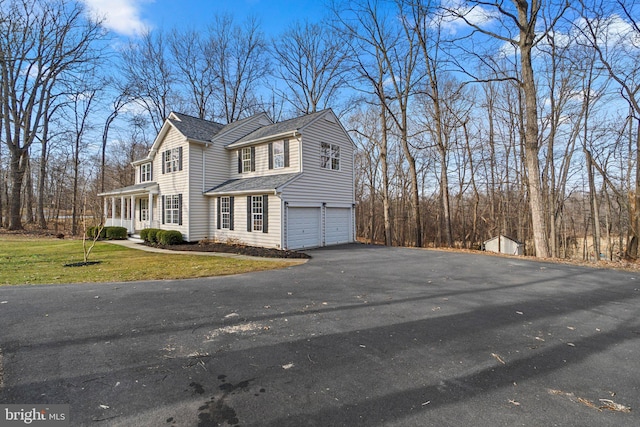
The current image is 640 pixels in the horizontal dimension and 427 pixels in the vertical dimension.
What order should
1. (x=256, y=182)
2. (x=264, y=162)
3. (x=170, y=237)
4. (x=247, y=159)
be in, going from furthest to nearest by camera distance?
(x=247, y=159), (x=264, y=162), (x=170, y=237), (x=256, y=182)

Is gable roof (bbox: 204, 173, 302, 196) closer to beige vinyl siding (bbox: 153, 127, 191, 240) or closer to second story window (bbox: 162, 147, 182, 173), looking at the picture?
beige vinyl siding (bbox: 153, 127, 191, 240)

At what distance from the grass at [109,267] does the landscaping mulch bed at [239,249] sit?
4.01ft

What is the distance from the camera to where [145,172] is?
63.1 ft

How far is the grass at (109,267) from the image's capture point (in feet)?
24.3

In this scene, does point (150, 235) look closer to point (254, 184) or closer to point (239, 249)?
point (239, 249)

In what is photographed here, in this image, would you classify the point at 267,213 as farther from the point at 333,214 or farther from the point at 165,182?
the point at 165,182

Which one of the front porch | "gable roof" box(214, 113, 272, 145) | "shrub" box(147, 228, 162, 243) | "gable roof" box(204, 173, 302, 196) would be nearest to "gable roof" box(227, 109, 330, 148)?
"gable roof" box(214, 113, 272, 145)

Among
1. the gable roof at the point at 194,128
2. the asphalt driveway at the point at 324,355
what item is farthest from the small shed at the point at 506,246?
the gable roof at the point at 194,128

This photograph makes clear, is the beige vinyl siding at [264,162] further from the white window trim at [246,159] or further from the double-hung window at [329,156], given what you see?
the double-hung window at [329,156]

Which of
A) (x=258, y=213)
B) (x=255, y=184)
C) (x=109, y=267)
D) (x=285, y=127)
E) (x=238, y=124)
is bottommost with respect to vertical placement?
(x=109, y=267)

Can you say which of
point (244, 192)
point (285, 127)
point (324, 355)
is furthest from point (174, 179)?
point (324, 355)

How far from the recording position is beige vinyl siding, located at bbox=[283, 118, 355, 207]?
1334 cm

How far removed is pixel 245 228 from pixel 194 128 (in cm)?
696

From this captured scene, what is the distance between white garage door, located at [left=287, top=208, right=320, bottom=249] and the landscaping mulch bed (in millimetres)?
1149
